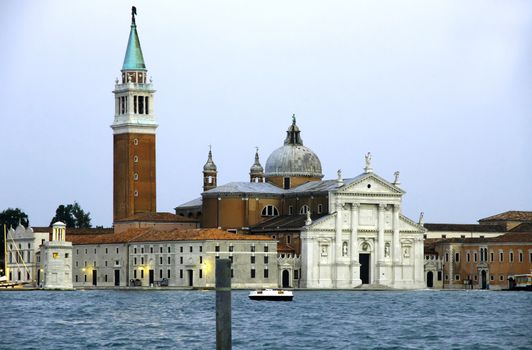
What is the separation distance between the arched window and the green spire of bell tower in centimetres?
1269

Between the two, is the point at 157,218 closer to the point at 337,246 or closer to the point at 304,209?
the point at 304,209

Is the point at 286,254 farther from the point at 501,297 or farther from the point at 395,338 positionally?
the point at 395,338

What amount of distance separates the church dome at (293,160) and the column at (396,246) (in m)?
9.93

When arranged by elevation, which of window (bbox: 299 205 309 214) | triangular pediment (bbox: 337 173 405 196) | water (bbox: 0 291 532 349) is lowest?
water (bbox: 0 291 532 349)

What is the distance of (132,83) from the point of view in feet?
384

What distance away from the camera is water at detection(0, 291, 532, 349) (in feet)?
183

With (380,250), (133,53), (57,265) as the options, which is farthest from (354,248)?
(133,53)

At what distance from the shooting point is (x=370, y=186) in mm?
108688

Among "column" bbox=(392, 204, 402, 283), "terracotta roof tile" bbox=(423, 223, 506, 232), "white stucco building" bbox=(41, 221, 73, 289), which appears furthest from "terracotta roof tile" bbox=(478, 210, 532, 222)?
"white stucco building" bbox=(41, 221, 73, 289)

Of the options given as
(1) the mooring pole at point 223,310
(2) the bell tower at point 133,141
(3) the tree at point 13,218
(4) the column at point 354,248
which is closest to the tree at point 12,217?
(3) the tree at point 13,218

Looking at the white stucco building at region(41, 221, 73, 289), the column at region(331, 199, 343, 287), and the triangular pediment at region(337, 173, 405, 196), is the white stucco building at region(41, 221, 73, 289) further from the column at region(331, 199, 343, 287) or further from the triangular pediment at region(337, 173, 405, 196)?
the triangular pediment at region(337, 173, 405, 196)

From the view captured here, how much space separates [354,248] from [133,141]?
17.3 meters

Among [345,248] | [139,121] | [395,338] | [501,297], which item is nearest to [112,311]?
[395,338]

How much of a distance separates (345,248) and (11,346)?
183ft
